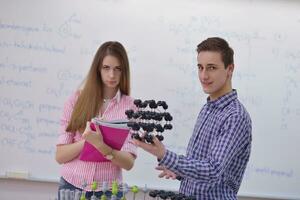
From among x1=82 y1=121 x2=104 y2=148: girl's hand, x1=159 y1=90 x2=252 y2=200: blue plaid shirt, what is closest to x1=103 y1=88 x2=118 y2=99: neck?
x1=82 y1=121 x2=104 y2=148: girl's hand

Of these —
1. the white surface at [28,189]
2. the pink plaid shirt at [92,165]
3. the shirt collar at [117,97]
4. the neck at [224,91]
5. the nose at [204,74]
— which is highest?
the nose at [204,74]

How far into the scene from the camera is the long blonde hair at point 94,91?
1766 millimetres

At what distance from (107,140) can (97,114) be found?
302 millimetres

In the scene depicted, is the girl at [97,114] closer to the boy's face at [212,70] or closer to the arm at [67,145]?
the arm at [67,145]

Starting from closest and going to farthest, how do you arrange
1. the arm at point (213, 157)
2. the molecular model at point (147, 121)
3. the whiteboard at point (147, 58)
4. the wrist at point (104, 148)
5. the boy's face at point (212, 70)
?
1. the molecular model at point (147, 121)
2. the arm at point (213, 157)
3. the boy's face at point (212, 70)
4. the wrist at point (104, 148)
5. the whiteboard at point (147, 58)

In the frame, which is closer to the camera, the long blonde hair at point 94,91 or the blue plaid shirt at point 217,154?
the blue plaid shirt at point 217,154

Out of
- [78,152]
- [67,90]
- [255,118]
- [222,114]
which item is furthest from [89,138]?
[255,118]

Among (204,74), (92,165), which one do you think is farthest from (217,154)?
(92,165)

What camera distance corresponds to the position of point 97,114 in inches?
71.7

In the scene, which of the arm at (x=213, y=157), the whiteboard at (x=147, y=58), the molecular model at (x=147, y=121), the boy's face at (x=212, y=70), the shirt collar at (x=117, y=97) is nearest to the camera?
the molecular model at (x=147, y=121)

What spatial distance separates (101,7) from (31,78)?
691 millimetres

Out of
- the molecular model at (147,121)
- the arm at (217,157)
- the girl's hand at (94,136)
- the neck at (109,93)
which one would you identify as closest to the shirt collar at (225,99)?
the arm at (217,157)

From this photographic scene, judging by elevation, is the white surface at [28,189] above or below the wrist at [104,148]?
below

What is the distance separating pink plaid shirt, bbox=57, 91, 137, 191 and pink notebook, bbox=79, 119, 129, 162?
45 mm
